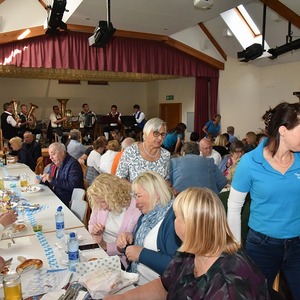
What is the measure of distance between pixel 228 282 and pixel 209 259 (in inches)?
5.1

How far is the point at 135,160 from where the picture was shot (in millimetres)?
3191

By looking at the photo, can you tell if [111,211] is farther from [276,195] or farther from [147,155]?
[276,195]

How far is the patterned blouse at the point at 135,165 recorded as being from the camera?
125 inches

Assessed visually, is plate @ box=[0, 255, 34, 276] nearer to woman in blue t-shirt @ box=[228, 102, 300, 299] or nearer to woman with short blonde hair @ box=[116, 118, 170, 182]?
woman with short blonde hair @ box=[116, 118, 170, 182]

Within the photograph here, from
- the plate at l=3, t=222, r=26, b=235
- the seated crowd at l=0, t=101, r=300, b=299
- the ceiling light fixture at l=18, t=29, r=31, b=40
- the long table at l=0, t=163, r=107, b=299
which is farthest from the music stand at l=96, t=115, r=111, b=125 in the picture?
the plate at l=3, t=222, r=26, b=235

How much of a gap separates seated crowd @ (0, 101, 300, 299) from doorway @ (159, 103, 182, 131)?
383 inches

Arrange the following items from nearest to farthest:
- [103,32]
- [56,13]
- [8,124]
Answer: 1. [56,13]
2. [103,32]
3. [8,124]

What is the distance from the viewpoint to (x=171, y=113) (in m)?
14.7

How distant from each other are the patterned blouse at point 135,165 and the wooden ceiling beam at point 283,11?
6.03m

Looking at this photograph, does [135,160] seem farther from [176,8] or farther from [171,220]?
[176,8]

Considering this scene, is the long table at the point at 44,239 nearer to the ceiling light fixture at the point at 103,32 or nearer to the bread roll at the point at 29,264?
the bread roll at the point at 29,264

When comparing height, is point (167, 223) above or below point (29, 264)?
above

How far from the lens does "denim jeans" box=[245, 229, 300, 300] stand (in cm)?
184

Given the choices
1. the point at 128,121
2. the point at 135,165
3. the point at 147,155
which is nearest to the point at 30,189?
the point at 135,165
